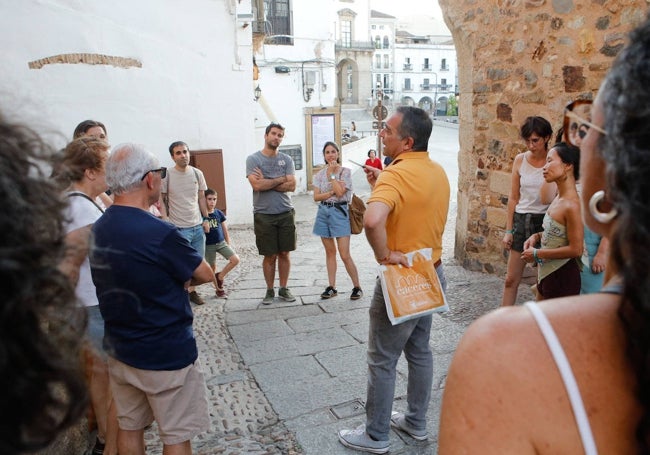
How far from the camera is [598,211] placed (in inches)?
35.0

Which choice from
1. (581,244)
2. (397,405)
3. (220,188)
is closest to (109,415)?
(397,405)

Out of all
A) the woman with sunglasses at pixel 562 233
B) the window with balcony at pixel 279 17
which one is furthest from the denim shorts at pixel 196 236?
the window with balcony at pixel 279 17

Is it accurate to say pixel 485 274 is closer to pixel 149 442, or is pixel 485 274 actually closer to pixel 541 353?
pixel 149 442

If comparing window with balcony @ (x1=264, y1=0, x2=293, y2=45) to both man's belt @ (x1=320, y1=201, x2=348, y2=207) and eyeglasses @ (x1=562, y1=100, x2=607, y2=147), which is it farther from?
eyeglasses @ (x1=562, y1=100, x2=607, y2=147)

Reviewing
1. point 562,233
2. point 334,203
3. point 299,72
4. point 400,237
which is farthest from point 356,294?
point 299,72

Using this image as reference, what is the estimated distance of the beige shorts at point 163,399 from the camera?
228 cm

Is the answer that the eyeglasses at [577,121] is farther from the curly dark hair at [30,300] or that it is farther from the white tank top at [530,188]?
the white tank top at [530,188]

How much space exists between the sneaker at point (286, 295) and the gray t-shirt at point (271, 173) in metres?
0.84

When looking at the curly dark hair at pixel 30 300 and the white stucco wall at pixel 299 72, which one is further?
the white stucco wall at pixel 299 72

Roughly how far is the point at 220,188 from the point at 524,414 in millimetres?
8390

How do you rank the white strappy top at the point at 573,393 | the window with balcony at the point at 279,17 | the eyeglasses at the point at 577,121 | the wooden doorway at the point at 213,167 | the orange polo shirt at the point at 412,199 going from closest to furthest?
the white strappy top at the point at 573,393, the eyeglasses at the point at 577,121, the orange polo shirt at the point at 412,199, the wooden doorway at the point at 213,167, the window with balcony at the point at 279,17

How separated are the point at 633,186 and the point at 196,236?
4.92 meters

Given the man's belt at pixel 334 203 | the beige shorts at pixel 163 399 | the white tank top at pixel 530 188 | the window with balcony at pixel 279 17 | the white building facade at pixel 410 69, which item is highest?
the white building facade at pixel 410 69

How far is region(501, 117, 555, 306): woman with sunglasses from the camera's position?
4048 millimetres
